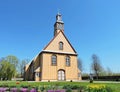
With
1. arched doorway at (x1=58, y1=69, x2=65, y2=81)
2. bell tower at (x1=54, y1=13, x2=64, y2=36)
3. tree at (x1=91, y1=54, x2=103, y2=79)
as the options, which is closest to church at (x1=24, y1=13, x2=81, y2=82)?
arched doorway at (x1=58, y1=69, x2=65, y2=81)

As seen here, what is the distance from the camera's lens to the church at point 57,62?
37.2m

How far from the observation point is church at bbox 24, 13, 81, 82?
37250 mm

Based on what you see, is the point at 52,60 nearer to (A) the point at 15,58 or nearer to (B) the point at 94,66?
(A) the point at 15,58

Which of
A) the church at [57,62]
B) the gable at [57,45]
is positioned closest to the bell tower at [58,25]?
the church at [57,62]

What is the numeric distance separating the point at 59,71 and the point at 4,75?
18806mm

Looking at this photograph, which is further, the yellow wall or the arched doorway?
the arched doorway

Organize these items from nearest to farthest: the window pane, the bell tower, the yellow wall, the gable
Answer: the yellow wall < the window pane < the gable < the bell tower

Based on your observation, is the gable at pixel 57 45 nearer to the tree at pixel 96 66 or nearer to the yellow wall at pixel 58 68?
the yellow wall at pixel 58 68

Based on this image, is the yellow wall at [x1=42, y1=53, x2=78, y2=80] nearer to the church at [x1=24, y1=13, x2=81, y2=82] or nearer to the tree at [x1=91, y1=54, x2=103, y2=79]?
the church at [x1=24, y1=13, x2=81, y2=82]

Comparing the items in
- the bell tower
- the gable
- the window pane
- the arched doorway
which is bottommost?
the arched doorway

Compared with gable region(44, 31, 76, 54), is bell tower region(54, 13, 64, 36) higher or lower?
higher

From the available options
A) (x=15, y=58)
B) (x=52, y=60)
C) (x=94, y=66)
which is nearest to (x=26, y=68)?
(x=15, y=58)

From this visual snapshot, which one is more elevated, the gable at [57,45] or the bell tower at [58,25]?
the bell tower at [58,25]

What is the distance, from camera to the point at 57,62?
38625 mm
